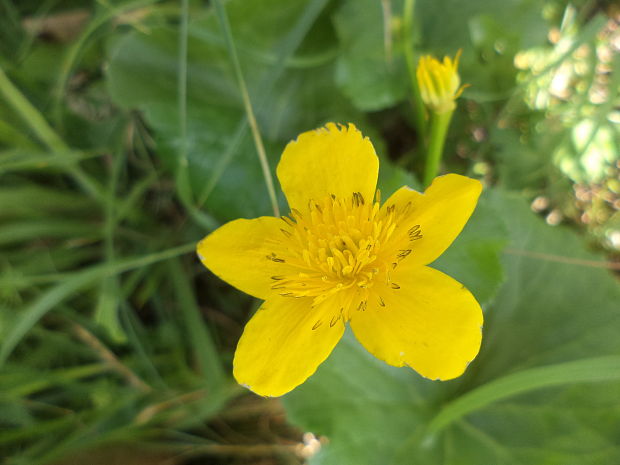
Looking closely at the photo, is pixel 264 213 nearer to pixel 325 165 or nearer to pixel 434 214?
pixel 325 165

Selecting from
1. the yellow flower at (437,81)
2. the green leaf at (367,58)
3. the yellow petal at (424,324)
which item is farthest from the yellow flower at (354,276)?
the green leaf at (367,58)

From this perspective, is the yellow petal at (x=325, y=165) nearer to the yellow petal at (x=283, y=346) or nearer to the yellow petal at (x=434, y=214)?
the yellow petal at (x=434, y=214)

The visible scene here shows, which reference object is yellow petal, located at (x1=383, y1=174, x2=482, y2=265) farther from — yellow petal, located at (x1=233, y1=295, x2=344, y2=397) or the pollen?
yellow petal, located at (x1=233, y1=295, x2=344, y2=397)

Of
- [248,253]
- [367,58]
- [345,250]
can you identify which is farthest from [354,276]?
[367,58]

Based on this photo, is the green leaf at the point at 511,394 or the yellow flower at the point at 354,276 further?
the green leaf at the point at 511,394

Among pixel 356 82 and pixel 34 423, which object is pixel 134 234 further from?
pixel 356 82

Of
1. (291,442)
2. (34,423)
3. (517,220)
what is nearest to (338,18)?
(517,220)
